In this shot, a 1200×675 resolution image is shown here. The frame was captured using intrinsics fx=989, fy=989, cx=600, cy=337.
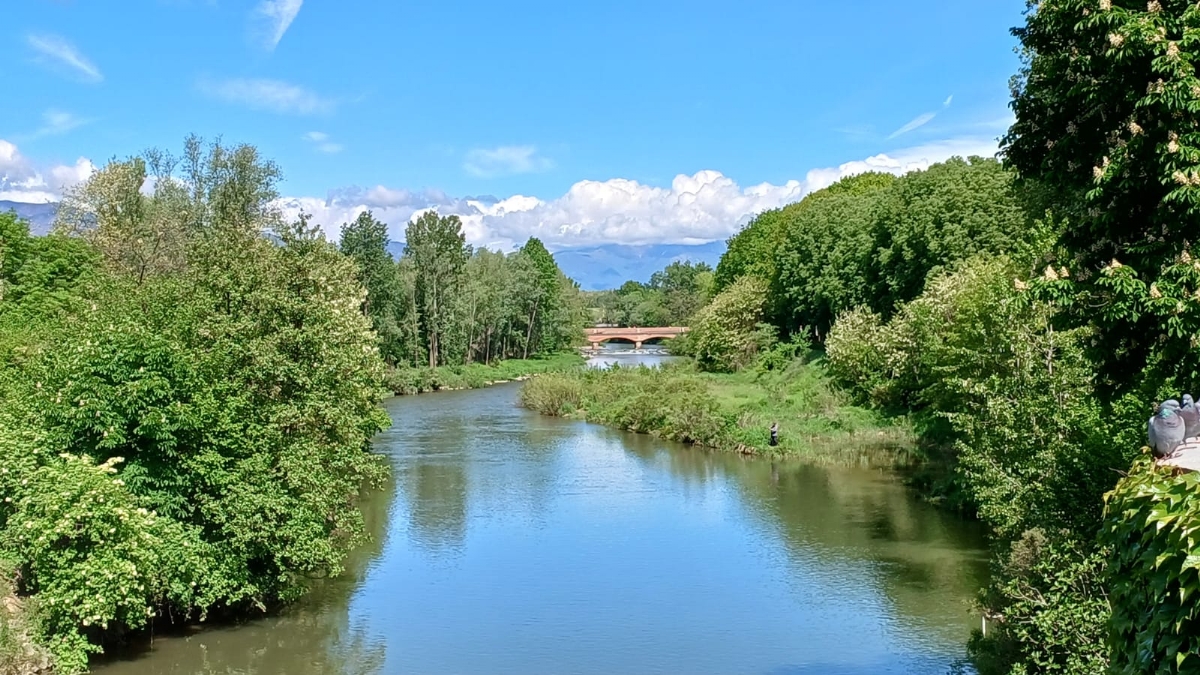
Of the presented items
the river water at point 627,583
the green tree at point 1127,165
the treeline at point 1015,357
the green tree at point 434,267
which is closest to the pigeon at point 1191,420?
the treeline at point 1015,357

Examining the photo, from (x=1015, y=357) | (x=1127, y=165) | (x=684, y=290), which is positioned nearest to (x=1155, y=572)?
(x=1127, y=165)

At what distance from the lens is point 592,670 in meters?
19.4

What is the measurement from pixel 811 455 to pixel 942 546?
1333 centimetres

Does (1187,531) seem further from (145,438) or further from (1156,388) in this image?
(145,438)

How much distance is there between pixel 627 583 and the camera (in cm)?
2489

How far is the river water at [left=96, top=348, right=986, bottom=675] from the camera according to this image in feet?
65.1

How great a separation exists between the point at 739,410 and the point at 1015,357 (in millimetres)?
23283

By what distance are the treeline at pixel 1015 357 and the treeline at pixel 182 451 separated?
45.0ft

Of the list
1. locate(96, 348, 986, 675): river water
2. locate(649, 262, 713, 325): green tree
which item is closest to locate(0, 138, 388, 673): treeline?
locate(96, 348, 986, 675): river water

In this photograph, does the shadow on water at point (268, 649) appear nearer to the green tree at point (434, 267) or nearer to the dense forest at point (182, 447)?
the dense forest at point (182, 447)

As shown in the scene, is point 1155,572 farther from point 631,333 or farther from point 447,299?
point 631,333

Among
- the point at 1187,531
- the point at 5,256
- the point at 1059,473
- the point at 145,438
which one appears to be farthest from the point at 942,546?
the point at 5,256

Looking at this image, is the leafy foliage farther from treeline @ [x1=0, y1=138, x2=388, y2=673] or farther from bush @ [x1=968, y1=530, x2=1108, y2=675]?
treeline @ [x1=0, y1=138, x2=388, y2=673]

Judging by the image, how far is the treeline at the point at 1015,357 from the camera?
10531mm
